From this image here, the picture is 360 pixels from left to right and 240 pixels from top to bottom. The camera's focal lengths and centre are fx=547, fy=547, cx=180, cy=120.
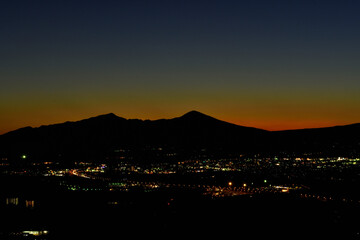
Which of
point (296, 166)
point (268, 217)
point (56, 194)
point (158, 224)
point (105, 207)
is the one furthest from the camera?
point (296, 166)

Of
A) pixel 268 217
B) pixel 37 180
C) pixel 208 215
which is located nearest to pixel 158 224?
pixel 208 215

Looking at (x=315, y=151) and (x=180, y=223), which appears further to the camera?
(x=315, y=151)

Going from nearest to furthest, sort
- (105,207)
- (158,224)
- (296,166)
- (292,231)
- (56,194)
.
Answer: (292,231), (158,224), (105,207), (56,194), (296,166)

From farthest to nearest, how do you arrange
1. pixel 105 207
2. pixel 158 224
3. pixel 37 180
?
pixel 37 180 < pixel 105 207 < pixel 158 224

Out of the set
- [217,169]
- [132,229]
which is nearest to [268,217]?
[132,229]

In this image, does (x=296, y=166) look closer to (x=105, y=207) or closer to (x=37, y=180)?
(x=37, y=180)

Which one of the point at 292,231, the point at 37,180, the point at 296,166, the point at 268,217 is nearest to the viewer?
the point at 292,231

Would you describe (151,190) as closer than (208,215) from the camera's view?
No

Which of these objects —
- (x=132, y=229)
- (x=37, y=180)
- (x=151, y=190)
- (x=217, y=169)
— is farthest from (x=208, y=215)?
(x=217, y=169)

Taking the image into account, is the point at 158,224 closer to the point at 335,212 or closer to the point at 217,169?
the point at 335,212
